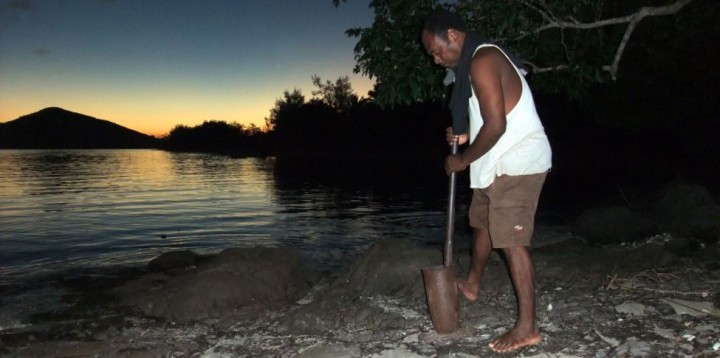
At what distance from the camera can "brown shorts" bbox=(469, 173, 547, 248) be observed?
313cm

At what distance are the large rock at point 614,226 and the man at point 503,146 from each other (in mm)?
6317

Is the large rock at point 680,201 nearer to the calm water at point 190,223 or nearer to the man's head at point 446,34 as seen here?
the calm water at point 190,223

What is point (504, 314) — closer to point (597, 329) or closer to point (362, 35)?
point (597, 329)

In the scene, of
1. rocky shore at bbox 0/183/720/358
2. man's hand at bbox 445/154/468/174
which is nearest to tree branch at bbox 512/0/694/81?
rocky shore at bbox 0/183/720/358

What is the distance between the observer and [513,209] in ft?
10.3

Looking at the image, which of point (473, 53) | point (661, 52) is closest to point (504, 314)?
point (473, 53)

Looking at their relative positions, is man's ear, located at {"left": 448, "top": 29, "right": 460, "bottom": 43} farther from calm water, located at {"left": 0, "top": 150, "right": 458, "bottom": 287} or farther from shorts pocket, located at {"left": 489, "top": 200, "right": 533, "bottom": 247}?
calm water, located at {"left": 0, "top": 150, "right": 458, "bottom": 287}

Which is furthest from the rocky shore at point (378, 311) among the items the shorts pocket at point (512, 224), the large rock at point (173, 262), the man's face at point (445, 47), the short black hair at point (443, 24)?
the short black hair at point (443, 24)

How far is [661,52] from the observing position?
656 inches

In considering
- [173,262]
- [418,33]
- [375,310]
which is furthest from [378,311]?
[173,262]

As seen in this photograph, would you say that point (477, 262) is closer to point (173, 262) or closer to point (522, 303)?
point (522, 303)

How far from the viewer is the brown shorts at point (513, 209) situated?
3.13m

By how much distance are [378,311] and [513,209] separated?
1559 mm

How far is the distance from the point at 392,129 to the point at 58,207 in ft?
165
